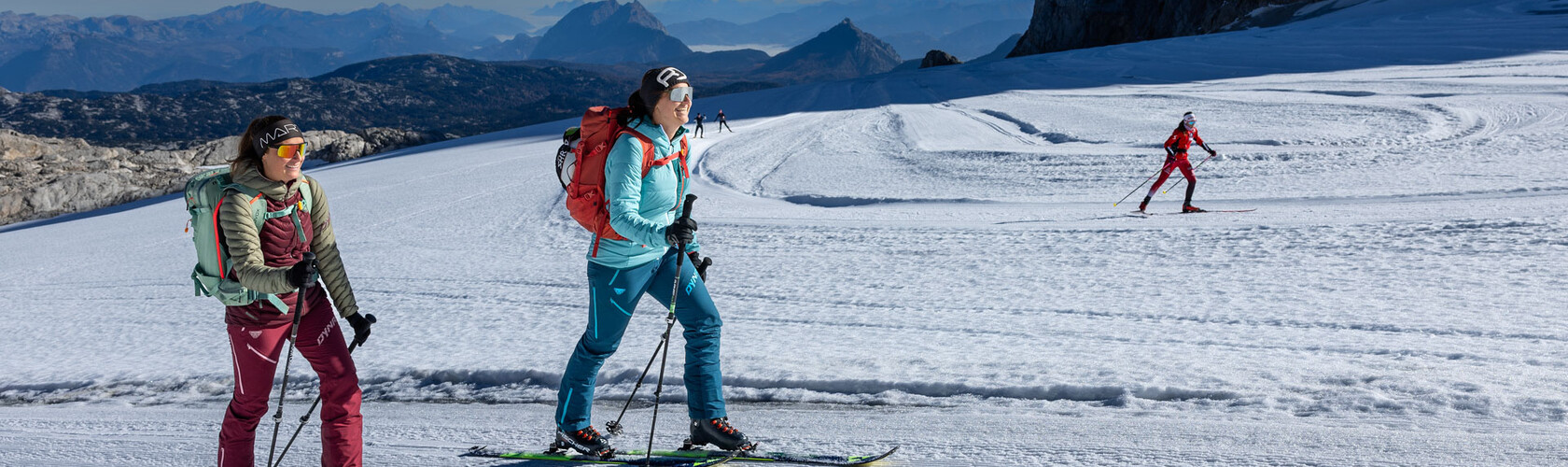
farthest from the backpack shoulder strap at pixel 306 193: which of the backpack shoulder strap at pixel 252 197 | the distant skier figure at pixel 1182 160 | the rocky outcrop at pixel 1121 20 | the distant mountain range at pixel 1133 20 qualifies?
the rocky outcrop at pixel 1121 20

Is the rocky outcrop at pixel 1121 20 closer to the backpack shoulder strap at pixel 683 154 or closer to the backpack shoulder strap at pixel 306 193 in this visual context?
the backpack shoulder strap at pixel 683 154

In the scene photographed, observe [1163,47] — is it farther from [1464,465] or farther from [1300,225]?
[1464,465]

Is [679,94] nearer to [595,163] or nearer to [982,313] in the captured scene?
[595,163]

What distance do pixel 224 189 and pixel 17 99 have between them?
194979 mm

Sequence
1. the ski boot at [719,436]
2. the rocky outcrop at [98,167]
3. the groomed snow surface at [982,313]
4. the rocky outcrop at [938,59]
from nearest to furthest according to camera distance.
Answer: the ski boot at [719,436], the groomed snow surface at [982,313], the rocky outcrop at [98,167], the rocky outcrop at [938,59]

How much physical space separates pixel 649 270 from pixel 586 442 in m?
0.81

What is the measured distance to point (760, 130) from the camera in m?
23.4

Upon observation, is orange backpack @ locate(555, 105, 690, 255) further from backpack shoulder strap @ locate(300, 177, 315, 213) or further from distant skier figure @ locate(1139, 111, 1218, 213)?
distant skier figure @ locate(1139, 111, 1218, 213)

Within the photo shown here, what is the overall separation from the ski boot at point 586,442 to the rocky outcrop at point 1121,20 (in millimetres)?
52152

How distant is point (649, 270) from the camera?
10.8ft

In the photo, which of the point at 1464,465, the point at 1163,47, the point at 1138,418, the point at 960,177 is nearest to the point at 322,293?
the point at 1138,418

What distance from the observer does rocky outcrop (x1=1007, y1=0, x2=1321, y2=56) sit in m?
52.0

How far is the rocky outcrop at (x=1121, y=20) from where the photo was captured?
52.0 metres

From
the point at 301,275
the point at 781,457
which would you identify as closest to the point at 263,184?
the point at 301,275
